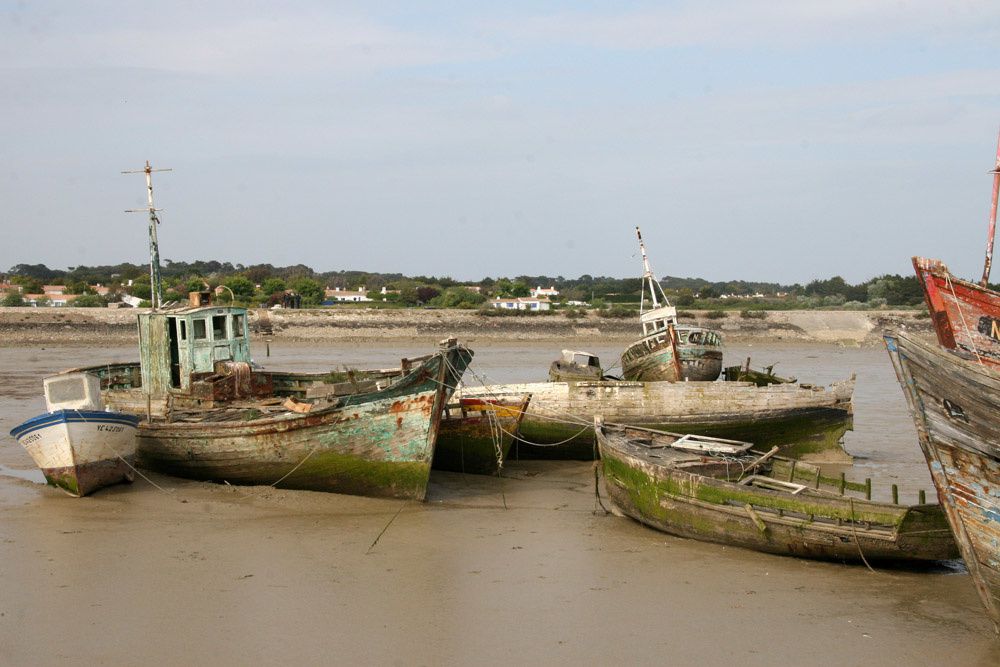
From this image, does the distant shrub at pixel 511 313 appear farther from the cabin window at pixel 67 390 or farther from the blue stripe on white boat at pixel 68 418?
the blue stripe on white boat at pixel 68 418

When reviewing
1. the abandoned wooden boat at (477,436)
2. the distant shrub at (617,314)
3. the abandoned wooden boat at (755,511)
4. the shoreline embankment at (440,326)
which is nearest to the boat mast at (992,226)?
the abandoned wooden boat at (755,511)

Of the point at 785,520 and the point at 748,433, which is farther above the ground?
the point at 785,520

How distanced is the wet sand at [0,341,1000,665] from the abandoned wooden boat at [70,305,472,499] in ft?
1.12

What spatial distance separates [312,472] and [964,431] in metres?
8.82

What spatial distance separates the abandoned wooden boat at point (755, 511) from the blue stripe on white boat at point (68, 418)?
7193mm

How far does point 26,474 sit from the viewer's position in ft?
51.3

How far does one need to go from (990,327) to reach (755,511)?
18.1ft

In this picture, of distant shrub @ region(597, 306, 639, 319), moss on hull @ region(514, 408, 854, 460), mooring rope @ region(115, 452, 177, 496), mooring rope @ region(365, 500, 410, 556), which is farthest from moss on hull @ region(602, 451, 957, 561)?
distant shrub @ region(597, 306, 639, 319)

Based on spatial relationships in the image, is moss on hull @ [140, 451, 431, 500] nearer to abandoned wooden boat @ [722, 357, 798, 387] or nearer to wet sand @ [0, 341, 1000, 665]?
wet sand @ [0, 341, 1000, 665]

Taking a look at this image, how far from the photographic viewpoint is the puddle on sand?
49.7ft

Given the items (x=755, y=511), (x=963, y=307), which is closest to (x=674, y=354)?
(x=963, y=307)

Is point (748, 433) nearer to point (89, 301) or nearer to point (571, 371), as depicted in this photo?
point (571, 371)

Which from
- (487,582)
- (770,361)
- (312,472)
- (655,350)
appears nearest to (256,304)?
(770,361)

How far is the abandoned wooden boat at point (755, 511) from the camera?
1004 cm
